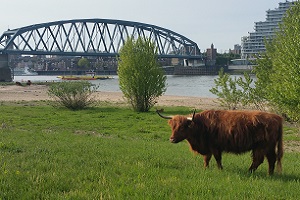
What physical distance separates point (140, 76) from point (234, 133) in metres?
18.5

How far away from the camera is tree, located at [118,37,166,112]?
25.5 metres

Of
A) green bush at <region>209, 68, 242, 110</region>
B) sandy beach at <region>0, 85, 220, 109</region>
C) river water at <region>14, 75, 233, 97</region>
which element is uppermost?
green bush at <region>209, 68, 242, 110</region>

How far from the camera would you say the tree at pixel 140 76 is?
1003 inches

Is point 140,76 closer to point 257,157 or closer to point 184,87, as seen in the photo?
point 257,157

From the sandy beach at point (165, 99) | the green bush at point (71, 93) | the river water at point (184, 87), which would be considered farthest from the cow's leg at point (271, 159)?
the river water at point (184, 87)

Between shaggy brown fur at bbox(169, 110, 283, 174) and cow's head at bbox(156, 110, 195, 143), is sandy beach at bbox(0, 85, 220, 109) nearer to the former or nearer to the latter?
shaggy brown fur at bbox(169, 110, 283, 174)

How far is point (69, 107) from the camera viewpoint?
1024 inches

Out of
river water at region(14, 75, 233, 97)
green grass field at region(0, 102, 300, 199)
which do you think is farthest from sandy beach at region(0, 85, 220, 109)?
green grass field at region(0, 102, 300, 199)

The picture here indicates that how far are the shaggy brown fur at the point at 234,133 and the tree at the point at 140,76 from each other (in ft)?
58.6

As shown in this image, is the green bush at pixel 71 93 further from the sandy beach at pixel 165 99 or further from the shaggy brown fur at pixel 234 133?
the shaggy brown fur at pixel 234 133

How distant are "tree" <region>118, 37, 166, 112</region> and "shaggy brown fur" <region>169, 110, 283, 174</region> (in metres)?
17.8

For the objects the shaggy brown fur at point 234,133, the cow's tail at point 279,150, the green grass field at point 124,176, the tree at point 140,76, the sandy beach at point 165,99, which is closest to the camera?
the green grass field at point 124,176

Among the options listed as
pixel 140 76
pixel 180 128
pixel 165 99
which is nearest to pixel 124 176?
pixel 180 128

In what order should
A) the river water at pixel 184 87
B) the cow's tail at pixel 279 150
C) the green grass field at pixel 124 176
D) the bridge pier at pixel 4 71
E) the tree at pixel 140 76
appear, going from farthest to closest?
the bridge pier at pixel 4 71 → the river water at pixel 184 87 → the tree at pixel 140 76 → the cow's tail at pixel 279 150 → the green grass field at pixel 124 176
